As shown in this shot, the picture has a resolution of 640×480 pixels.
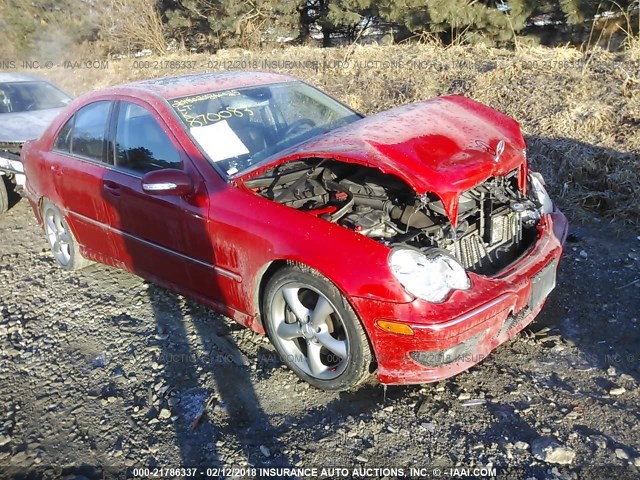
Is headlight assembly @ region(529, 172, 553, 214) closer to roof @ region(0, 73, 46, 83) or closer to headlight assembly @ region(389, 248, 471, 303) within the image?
headlight assembly @ region(389, 248, 471, 303)

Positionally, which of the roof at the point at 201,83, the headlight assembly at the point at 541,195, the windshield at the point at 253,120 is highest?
the roof at the point at 201,83

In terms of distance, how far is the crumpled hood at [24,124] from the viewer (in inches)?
251

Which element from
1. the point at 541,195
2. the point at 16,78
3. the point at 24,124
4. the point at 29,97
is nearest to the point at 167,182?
the point at 541,195

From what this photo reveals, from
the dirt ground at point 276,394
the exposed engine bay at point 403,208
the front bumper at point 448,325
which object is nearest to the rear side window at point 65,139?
the dirt ground at point 276,394

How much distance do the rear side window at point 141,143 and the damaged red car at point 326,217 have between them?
0.01 m

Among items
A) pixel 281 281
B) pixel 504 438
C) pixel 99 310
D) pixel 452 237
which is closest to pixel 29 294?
pixel 99 310

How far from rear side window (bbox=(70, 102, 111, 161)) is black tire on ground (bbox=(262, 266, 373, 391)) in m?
1.94

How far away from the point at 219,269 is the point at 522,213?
1975 mm

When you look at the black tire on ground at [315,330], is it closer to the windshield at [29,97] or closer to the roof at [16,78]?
the windshield at [29,97]

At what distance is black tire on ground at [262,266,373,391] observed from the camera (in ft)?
8.88

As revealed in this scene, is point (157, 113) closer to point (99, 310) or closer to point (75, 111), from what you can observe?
point (75, 111)

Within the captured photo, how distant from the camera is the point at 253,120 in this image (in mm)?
3689

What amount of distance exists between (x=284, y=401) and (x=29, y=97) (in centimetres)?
686

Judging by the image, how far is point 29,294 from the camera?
4496 mm
